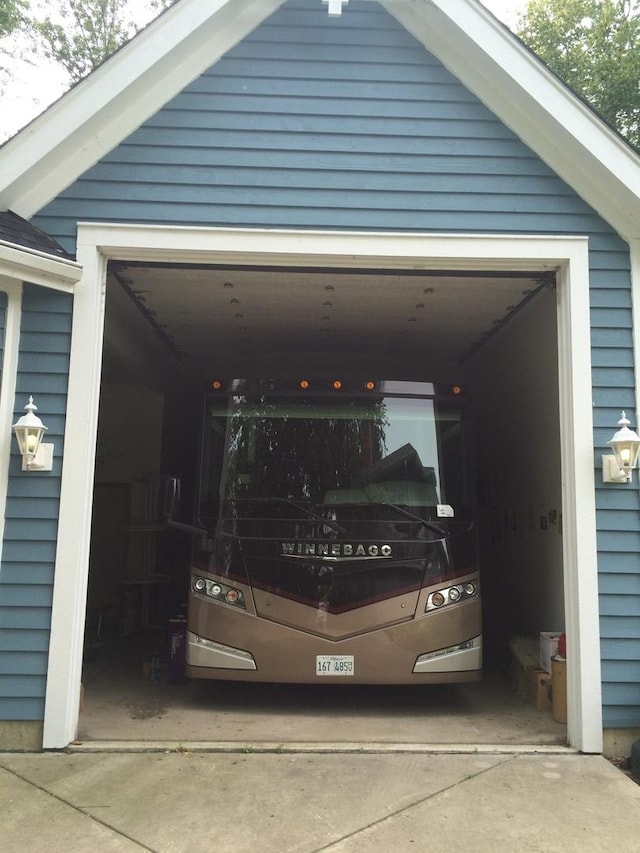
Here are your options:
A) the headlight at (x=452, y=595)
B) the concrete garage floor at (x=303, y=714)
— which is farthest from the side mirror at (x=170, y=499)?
the headlight at (x=452, y=595)

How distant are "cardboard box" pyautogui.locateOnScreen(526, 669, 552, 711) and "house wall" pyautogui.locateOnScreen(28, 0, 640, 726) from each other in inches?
75.0

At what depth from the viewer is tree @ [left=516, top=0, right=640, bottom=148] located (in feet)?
48.2

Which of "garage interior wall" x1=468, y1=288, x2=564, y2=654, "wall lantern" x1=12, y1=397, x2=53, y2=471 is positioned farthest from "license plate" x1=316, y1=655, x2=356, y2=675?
"wall lantern" x1=12, y1=397, x2=53, y2=471

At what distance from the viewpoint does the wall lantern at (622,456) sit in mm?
3955

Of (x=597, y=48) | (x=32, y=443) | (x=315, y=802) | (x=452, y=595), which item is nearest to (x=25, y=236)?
(x=32, y=443)

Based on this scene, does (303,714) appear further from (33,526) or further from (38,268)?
(38,268)

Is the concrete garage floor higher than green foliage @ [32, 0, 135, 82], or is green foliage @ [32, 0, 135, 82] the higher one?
green foliage @ [32, 0, 135, 82]

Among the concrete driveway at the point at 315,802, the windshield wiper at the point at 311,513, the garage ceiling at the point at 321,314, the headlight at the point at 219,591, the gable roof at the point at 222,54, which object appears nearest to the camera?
the concrete driveway at the point at 315,802

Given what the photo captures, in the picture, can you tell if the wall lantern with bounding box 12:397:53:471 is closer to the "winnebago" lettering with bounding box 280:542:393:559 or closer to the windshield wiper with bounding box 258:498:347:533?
the windshield wiper with bounding box 258:498:347:533

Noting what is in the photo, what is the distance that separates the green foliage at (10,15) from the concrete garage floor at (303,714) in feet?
50.8

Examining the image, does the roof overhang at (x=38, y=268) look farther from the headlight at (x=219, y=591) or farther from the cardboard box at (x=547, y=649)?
the cardboard box at (x=547, y=649)

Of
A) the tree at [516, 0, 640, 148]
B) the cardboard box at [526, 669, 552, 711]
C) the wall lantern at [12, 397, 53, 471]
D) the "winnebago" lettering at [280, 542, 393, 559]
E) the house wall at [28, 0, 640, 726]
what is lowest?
the cardboard box at [526, 669, 552, 711]

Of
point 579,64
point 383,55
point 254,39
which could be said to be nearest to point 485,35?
point 383,55

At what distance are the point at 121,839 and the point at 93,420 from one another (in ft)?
7.65
